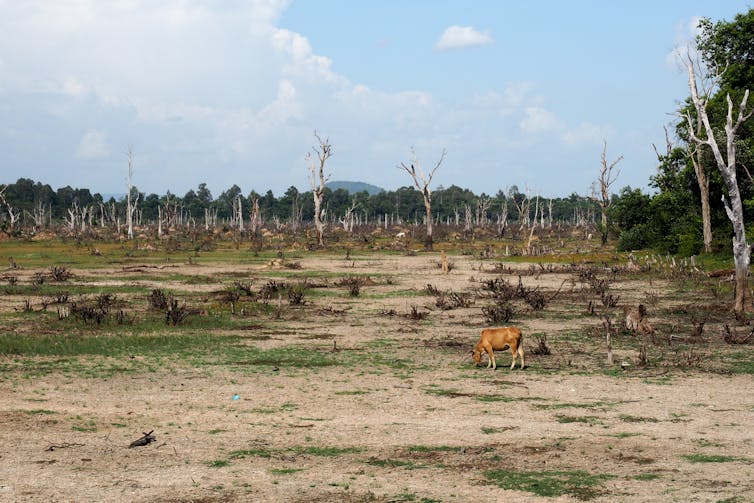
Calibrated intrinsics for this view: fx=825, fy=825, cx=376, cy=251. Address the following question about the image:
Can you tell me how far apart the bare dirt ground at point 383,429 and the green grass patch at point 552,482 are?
0.02 metres

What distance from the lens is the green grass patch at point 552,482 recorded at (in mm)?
7918

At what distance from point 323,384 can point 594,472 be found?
19.5ft

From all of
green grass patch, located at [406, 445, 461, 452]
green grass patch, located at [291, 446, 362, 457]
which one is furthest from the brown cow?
green grass patch, located at [291, 446, 362, 457]

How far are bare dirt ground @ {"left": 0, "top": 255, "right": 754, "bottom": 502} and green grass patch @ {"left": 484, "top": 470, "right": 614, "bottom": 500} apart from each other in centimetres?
2

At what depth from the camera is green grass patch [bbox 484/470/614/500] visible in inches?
312

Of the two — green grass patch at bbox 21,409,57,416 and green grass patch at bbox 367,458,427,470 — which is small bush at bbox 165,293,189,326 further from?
green grass patch at bbox 367,458,427,470

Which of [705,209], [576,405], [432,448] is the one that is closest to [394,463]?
[432,448]

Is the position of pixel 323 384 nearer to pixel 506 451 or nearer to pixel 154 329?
pixel 506 451

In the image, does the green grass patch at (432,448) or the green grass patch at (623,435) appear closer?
the green grass patch at (432,448)

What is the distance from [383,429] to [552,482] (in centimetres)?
Answer: 288

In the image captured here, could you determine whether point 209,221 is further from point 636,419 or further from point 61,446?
point 636,419

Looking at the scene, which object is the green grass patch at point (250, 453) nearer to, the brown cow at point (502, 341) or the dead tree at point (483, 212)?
the brown cow at point (502, 341)

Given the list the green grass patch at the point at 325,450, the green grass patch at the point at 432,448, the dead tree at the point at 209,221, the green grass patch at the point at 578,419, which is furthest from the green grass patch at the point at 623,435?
the dead tree at the point at 209,221

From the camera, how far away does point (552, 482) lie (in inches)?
324
